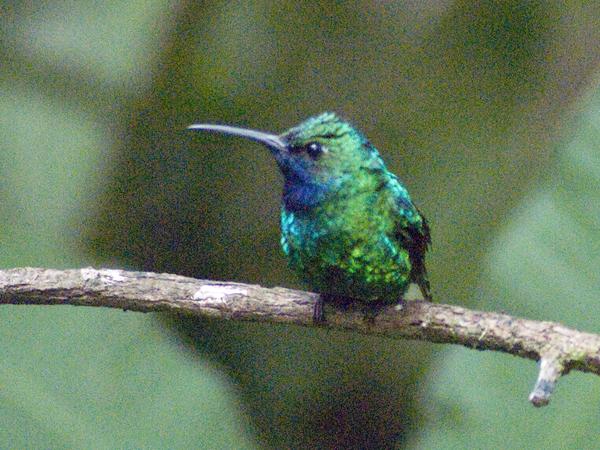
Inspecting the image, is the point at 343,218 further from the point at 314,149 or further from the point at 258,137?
the point at 258,137

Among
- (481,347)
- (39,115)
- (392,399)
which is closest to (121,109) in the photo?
(39,115)

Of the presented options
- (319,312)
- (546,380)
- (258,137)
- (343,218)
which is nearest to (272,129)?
(258,137)

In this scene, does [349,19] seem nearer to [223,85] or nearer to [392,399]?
[223,85]

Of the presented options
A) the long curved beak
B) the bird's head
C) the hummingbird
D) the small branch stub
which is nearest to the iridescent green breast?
the hummingbird

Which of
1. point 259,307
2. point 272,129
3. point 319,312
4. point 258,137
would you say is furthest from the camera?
point 272,129

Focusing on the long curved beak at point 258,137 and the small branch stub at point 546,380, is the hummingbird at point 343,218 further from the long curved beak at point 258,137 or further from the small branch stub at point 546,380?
the small branch stub at point 546,380

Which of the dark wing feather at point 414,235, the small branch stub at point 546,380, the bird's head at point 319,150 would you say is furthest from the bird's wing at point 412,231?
the small branch stub at point 546,380

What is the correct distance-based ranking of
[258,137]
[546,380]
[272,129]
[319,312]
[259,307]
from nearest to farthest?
[546,380], [259,307], [319,312], [258,137], [272,129]
